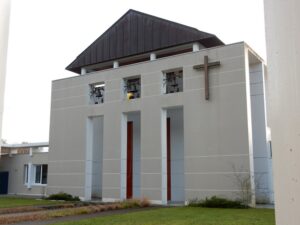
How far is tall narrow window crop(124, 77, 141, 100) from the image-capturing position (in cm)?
2264

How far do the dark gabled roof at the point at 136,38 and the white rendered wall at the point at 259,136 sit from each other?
2.87 m

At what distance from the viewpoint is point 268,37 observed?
1021 millimetres

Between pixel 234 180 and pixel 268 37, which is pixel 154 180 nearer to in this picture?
pixel 234 180

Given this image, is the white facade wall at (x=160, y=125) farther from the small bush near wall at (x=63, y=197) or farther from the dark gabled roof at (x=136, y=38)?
the dark gabled roof at (x=136, y=38)

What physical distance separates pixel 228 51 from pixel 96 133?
1134 cm

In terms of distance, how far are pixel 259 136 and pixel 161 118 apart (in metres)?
5.44

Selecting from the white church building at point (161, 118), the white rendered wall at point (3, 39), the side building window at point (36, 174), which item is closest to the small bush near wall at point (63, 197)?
the white church building at point (161, 118)

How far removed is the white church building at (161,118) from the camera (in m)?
18.3

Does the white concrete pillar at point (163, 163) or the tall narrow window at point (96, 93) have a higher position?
the tall narrow window at point (96, 93)

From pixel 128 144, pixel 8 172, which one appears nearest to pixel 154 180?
pixel 128 144

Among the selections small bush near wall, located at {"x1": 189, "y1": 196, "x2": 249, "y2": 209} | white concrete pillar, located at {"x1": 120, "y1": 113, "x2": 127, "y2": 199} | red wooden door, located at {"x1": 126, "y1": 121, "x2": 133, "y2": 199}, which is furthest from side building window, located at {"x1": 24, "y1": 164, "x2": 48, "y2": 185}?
small bush near wall, located at {"x1": 189, "y1": 196, "x2": 249, "y2": 209}

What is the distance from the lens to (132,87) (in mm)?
22906

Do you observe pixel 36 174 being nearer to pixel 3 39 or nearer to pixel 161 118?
pixel 161 118

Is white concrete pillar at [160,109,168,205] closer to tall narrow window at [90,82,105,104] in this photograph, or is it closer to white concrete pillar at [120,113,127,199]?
white concrete pillar at [120,113,127,199]
